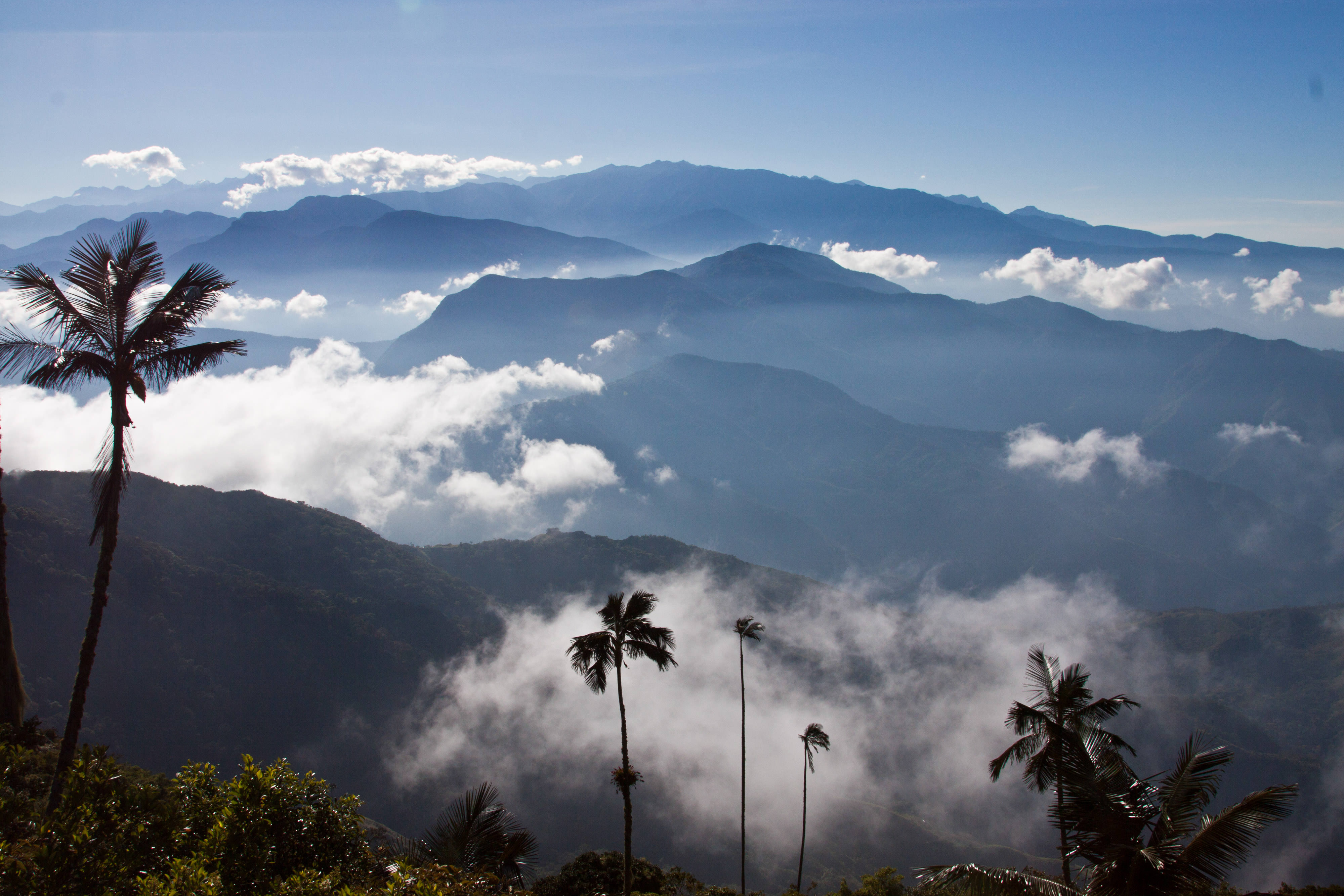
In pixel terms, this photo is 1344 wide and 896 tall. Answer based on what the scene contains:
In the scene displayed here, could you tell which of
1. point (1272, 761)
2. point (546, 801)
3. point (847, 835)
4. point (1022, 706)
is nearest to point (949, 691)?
point (847, 835)

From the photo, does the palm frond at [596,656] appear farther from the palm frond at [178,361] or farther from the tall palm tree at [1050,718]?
the palm frond at [178,361]

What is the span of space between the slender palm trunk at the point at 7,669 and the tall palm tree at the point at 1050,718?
1727 centimetres

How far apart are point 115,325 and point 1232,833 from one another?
1801 cm

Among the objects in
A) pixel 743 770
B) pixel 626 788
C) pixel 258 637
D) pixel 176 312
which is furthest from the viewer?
pixel 258 637

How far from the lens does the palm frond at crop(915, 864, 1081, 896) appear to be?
27.5ft

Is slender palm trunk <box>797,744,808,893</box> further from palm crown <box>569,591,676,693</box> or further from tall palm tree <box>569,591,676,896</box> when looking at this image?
palm crown <box>569,591,676,693</box>

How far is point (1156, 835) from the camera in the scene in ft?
29.4

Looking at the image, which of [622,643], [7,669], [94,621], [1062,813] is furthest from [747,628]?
[7,669]

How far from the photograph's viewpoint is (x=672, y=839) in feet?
372

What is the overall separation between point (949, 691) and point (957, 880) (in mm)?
184611

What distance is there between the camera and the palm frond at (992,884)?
8375mm

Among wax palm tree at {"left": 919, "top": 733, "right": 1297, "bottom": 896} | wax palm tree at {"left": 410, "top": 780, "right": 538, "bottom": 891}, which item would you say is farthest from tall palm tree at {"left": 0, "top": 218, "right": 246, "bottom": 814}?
wax palm tree at {"left": 919, "top": 733, "right": 1297, "bottom": 896}

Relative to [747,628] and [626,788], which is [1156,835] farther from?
[747,628]

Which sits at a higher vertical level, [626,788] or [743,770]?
[626,788]
